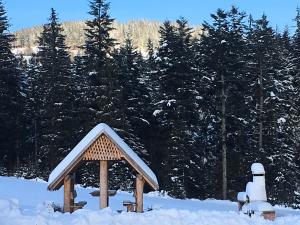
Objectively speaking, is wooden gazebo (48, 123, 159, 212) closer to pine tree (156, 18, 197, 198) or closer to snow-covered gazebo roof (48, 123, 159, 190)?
snow-covered gazebo roof (48, 123, 159, 190)

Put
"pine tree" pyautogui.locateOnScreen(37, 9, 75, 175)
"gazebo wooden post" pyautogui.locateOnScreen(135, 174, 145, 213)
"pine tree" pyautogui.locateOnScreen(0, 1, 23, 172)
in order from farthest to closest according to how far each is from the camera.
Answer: "pine tree" pyautogui.locateOnScreen(0, 1, 23, 172) → "pine tree" pyautogui.locateOnScreen(37, 9, 75, 175) → "gazebo wooden post" pyautogui.locateOnScreen(135, 174, 145, 213)

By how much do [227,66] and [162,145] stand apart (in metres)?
9.08

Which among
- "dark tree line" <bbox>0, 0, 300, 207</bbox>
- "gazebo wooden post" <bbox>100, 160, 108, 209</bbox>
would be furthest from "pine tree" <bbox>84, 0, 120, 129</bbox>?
"gazebo wooden post" <bbox>100, 160, 108, 209</bbox>

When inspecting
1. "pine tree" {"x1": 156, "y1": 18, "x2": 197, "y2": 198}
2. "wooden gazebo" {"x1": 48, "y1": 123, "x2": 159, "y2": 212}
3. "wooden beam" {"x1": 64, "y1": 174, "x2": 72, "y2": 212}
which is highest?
"pine tree" {"x1": 156, "y1": 18, "x2": 197, "y2": 198}

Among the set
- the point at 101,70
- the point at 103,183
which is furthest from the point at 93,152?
the point at 101,70

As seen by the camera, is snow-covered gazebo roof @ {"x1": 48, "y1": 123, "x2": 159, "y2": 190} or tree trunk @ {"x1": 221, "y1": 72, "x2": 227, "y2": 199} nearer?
snow-covered gazebo roof @ {"x1": 48, "y1": 123, "x2": 159, "y2": 190}

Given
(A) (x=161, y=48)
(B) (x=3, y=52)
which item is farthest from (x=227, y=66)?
(B) (x=3, y=52)

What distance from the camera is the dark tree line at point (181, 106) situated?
3712 centimetres

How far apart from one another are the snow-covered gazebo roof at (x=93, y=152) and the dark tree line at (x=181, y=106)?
18.9 meters

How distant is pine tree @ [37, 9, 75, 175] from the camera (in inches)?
1612

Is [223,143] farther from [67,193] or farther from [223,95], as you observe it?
[67,193]

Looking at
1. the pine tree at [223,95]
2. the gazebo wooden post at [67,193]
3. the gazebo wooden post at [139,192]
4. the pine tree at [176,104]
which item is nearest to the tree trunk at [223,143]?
the pine tree at [223,95]

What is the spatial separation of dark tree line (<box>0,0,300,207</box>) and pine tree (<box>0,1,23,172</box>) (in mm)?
96

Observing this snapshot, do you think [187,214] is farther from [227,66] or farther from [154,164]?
[154,164]
